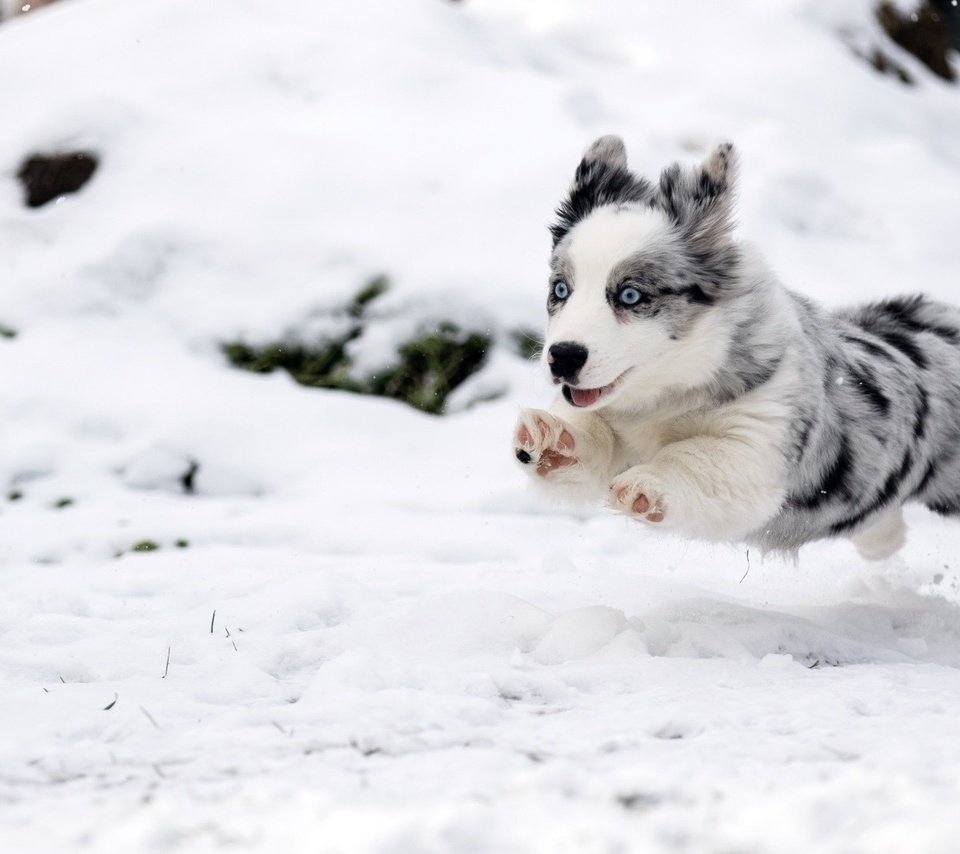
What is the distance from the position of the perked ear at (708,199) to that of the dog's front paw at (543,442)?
30.4 inches

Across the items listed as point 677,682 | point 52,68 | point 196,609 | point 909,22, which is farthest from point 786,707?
point 909,22

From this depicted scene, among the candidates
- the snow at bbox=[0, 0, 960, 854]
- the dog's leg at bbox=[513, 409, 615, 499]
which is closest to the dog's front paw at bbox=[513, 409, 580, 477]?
the dog's leg at bbox=[513, 409, 615, 499]

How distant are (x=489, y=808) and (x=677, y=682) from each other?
1184mm

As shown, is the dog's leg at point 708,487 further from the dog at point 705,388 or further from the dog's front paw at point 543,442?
the dog's front paw at point 543,442

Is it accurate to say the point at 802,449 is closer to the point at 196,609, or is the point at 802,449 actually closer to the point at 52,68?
the point at 196,609

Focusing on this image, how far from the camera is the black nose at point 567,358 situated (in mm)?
3266

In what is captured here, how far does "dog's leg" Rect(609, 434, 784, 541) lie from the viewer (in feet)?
10.8

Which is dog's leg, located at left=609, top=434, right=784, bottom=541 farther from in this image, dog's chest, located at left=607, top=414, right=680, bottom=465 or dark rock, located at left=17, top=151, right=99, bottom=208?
dark rock, located at left=17, top=151, right=99, bottom=208

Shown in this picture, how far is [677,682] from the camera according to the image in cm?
293

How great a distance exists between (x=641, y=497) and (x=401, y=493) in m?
2.53

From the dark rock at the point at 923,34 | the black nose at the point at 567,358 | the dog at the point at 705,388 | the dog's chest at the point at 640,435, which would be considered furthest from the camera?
the dark rock at the point at 923,34

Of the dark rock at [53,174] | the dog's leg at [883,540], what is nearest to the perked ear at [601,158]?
the dog's leg at [883,540]

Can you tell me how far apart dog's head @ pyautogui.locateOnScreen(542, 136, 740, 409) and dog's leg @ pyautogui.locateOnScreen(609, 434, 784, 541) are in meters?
0.26

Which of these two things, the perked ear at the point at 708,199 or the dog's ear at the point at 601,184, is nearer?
the perked ear at the point at 708,199
